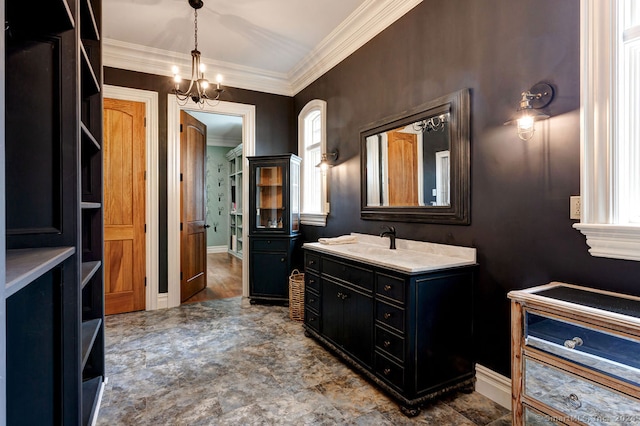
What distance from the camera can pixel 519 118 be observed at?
6.14 ft

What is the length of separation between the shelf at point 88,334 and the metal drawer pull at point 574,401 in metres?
2.14

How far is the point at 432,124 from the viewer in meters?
2.51

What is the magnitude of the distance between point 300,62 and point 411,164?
7.64 ft

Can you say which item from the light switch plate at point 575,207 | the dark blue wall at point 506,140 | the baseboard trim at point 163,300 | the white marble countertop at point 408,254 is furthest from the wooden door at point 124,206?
the light switch plate at point 575,207

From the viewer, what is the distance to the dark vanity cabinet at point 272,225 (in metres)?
4.12

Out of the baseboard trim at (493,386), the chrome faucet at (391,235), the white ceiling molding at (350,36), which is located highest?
the white ceiling molding at (350,36)

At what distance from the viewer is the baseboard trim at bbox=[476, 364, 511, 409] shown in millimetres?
2016

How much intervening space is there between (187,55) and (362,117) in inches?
91.9

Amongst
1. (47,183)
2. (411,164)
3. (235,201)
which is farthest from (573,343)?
(235,201)

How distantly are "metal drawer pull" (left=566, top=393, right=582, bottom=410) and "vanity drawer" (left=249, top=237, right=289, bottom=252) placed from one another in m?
3.09

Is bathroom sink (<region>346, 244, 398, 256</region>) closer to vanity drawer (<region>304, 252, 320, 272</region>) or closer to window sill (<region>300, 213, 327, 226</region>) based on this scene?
vanity drawer (<region>304, 252, 320, 272</region>)

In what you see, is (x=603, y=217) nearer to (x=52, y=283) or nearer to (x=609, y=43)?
(x=609, y=43)

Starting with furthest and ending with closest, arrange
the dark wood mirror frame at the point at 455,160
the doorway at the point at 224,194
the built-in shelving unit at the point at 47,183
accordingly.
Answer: the doorway at the point at 224,194, the dark wood mirror frame at the point at 455,160, the built-in shelving unit at the point at 47,183

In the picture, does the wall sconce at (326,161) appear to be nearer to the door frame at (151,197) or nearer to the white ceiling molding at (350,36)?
the white ceiling molding at (350,36)
